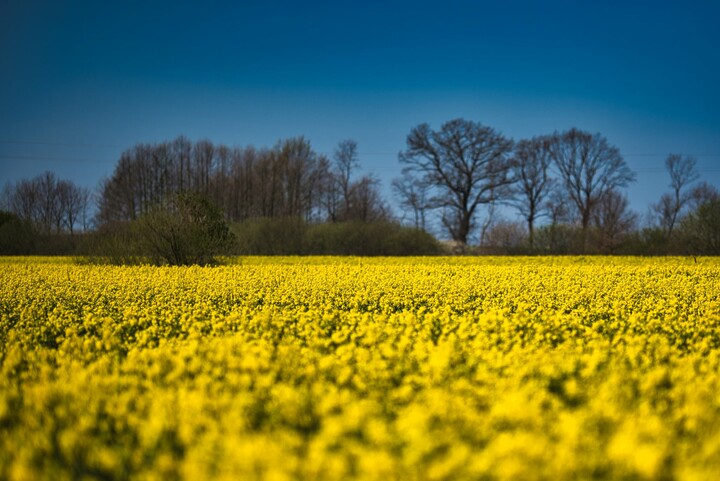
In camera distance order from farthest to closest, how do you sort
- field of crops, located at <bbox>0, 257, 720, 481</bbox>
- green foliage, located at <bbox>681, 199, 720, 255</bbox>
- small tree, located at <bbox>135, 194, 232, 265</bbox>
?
green foliage, located at <bbox>681, 199, 720, 255</bbox>
small tree, located at <bbox>135, 194, 232, 265</bbox>
field of crops, located at <bbox>0, 257, 720, 481</bbox>

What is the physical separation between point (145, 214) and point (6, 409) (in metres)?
17.7

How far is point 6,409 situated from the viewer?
4.60 metres

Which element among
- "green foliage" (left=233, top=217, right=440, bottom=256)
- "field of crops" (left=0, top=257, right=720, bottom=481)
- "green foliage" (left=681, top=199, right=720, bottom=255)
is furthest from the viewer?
"green foliage" (left=233, top=217, right=440, bottom=256)

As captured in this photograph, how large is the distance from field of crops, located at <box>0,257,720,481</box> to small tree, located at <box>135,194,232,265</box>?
11.3 metres

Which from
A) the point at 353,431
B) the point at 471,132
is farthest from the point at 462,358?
the point at 471,132

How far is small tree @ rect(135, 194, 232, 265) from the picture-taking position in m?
21.5

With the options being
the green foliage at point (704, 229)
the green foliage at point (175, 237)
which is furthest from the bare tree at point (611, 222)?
the green foliage at point (175, 237)

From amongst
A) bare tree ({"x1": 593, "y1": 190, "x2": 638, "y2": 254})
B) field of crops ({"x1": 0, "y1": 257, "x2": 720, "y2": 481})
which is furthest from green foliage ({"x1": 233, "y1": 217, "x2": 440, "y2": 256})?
field of crops ({"x1": 0, "y1": 257, "x2": 720, "y2": 481})

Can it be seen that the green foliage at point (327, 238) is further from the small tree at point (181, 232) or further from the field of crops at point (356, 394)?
the field of crops at point (356, 394)

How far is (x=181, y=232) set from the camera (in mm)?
21484

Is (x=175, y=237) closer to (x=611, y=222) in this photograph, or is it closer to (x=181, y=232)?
(x=181, y=232)

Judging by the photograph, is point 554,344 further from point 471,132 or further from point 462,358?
point 471,132

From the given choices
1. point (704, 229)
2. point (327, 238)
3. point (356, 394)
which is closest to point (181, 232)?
point (327, 238)

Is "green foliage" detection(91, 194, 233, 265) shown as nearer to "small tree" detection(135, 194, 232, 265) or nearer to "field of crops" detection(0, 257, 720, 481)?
"small tree" detection(135, 194, 232, 265)
